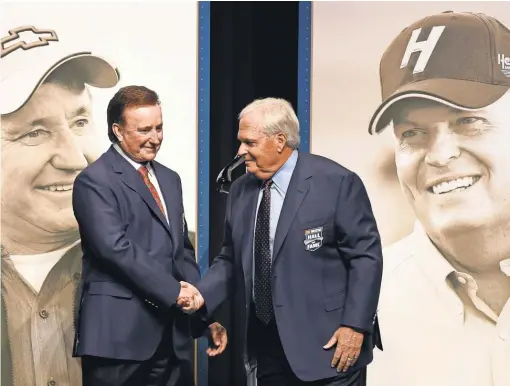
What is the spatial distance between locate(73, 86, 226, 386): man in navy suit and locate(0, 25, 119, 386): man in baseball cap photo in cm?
80

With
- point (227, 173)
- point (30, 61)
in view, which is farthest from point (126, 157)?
point (30, 61)

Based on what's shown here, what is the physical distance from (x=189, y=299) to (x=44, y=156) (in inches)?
50.8

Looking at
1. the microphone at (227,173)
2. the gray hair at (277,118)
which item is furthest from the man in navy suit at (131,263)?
the gray hair at (277,118)

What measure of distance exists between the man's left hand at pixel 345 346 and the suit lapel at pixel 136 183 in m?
0.79

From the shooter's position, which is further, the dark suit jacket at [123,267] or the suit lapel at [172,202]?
the suit lapel at [172,202]

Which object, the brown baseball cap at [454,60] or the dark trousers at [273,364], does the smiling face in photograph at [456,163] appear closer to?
the brown baseball cap at [454,60]

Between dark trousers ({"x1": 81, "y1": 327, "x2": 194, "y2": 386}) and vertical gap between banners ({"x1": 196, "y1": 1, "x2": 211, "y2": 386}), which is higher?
vertical gap between banners ({"x1": 196, "y1": 1, "x2": 211, "y2": 386})

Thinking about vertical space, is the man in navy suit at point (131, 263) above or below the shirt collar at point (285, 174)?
below

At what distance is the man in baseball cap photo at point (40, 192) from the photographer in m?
3.98

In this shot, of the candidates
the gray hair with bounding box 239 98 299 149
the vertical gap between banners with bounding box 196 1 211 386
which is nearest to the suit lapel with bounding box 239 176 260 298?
the gray hair with bounding box 239 98 299 149

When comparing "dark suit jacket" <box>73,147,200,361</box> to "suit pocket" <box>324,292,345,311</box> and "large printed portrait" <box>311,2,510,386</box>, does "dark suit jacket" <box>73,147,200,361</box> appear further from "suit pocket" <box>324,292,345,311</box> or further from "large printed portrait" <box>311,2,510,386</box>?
"large printed portrait" <box>311,2,510,386</box>

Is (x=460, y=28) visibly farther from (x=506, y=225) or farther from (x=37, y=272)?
(x=37, y=272)


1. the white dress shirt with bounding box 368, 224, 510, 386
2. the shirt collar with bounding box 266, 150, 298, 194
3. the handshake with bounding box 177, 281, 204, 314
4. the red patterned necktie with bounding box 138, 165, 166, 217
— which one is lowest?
the white dress shirt with bounding box 368, 224, 510, 386

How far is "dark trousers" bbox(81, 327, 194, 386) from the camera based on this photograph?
3072mm
